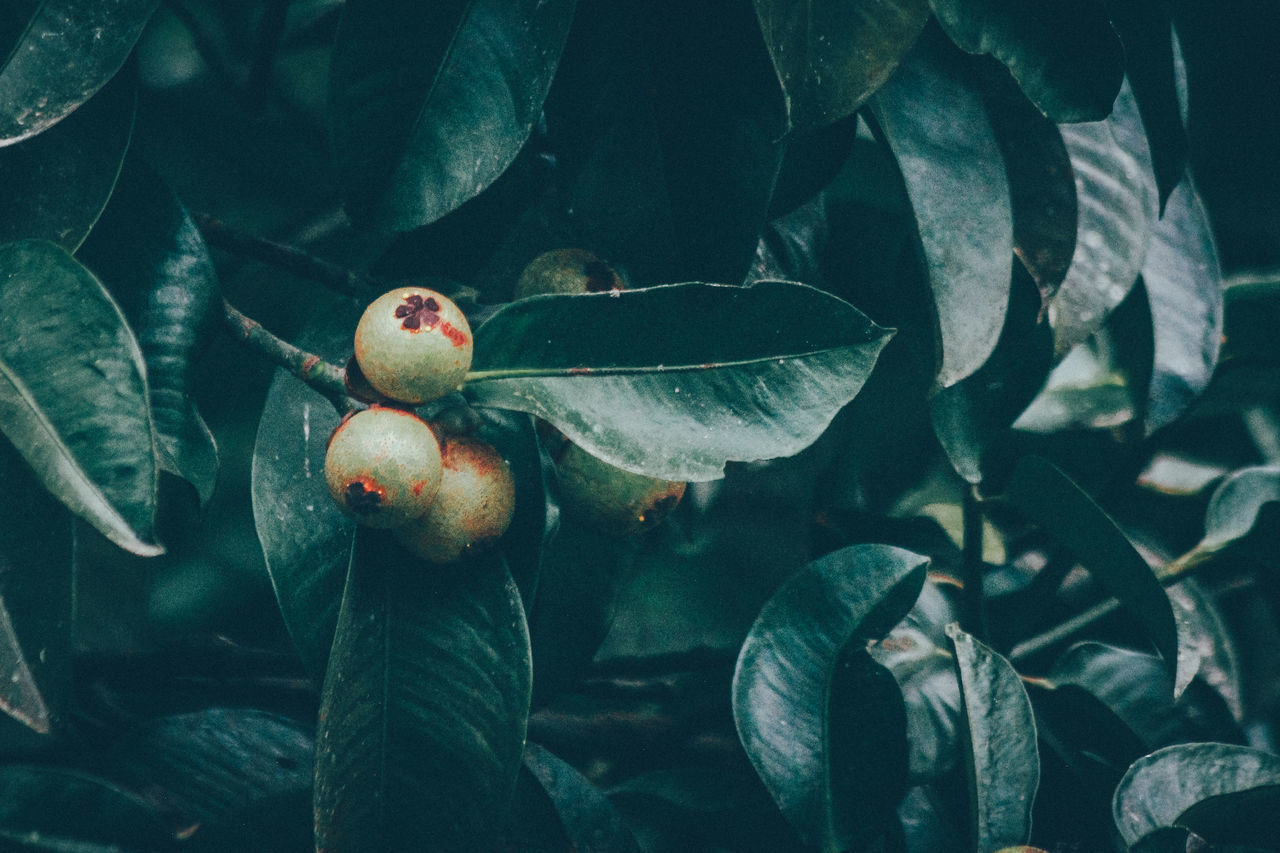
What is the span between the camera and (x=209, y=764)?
29.5 inches

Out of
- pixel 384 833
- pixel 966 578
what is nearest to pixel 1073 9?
pixel 966 578

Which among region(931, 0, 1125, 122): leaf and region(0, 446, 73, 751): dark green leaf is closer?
region(0, 446, 73, 751): dark green leaf

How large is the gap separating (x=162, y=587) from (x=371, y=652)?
0.33 m

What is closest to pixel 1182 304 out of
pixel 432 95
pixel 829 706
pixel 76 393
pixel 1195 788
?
pixel 1195 788

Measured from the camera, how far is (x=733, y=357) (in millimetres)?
585

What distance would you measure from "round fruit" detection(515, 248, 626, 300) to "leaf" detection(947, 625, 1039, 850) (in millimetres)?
424

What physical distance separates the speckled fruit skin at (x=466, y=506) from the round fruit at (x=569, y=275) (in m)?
0.15

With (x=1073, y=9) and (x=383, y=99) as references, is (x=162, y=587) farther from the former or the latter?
(x=1073, y=9)

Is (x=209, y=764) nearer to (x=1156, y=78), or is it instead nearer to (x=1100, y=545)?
(x=1100, y=545)

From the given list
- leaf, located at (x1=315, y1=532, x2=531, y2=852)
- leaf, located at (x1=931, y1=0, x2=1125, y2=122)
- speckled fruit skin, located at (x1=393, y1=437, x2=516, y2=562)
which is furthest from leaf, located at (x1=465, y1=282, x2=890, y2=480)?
leaf, located at (x1=931, y1=0, x2=1125, y2=122)

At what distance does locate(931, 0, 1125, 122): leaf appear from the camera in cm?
66

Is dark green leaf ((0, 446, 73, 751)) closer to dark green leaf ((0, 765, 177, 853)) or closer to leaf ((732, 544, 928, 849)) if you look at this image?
dark green leaf ((0, 765, 177, 853))

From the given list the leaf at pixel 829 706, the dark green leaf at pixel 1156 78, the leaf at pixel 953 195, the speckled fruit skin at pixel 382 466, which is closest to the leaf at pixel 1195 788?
the leaf at pixel 829 706

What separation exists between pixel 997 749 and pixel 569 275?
527 millimetres
